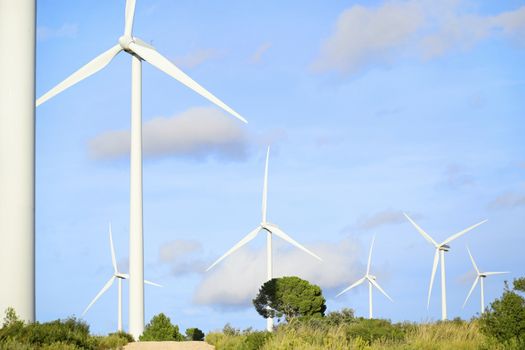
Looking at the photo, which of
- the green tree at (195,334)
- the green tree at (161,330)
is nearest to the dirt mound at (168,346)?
the green tree at (161,330)

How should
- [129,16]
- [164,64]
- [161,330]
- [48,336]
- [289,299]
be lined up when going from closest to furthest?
[48,336] < [161,330] < [164,64] < [129,16] < [289,299]

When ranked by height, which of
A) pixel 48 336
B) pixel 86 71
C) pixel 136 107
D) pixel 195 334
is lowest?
pixel 48 336

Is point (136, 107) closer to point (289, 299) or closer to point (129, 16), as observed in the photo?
point (129, 16)

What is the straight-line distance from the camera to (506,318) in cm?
3528

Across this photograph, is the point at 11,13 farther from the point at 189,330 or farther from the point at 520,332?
the point at 189,330

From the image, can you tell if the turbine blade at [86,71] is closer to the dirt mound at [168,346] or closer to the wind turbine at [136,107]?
the wind turbine at [136,107]

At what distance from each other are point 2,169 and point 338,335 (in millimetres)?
18941

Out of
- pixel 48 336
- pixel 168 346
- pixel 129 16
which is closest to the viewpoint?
pixel 48 336

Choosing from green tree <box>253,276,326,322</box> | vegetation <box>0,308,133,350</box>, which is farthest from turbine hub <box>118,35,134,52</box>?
green tree <box>253,276,326,322</box>

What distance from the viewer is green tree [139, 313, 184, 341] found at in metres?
54.3

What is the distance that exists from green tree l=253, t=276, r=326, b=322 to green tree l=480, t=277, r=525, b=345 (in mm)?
→ 55728

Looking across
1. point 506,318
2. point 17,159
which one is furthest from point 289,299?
point 17,159

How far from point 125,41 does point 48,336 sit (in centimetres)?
3073

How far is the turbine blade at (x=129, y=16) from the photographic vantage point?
6144 centimetres
